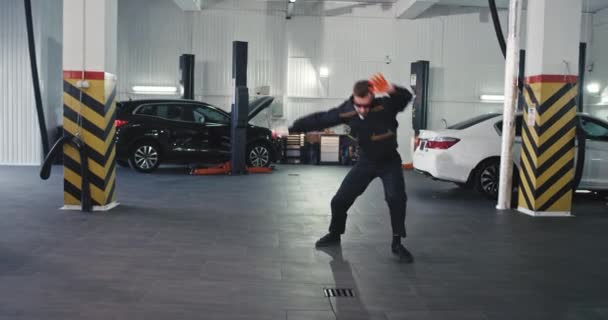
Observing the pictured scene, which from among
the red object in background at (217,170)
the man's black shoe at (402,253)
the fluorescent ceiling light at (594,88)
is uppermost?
the fluorescent ceiling light at (594,88)

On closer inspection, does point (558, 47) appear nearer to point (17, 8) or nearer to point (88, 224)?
point (88, 224)

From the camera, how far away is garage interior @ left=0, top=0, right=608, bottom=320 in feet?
13.7

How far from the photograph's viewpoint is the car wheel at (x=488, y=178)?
29.2 feet

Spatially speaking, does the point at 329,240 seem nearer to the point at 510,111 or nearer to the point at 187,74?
the point at 510,111

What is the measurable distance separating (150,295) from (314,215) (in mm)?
3697

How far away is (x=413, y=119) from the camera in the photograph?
16219 mm

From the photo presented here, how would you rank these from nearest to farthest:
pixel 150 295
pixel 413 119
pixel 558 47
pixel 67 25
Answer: pixel 150 295 → pixel 67 25 → pixel 558 47 → pixel 413 119

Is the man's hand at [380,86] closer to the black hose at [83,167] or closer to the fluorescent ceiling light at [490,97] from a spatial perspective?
the black hose at [83,167]

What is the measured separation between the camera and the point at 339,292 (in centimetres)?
423

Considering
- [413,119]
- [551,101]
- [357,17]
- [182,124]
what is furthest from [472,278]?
[357,17]

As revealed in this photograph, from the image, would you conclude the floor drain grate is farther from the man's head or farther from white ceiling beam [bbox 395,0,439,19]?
white ceiling beam [bbox 395,0,439,19]

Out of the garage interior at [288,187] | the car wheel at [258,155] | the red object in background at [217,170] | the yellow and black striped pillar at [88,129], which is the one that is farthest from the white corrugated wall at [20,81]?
the yellow and black striped pillar at [88,129]

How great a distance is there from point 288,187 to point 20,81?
6.97 meters

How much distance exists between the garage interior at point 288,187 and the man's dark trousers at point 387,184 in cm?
41
